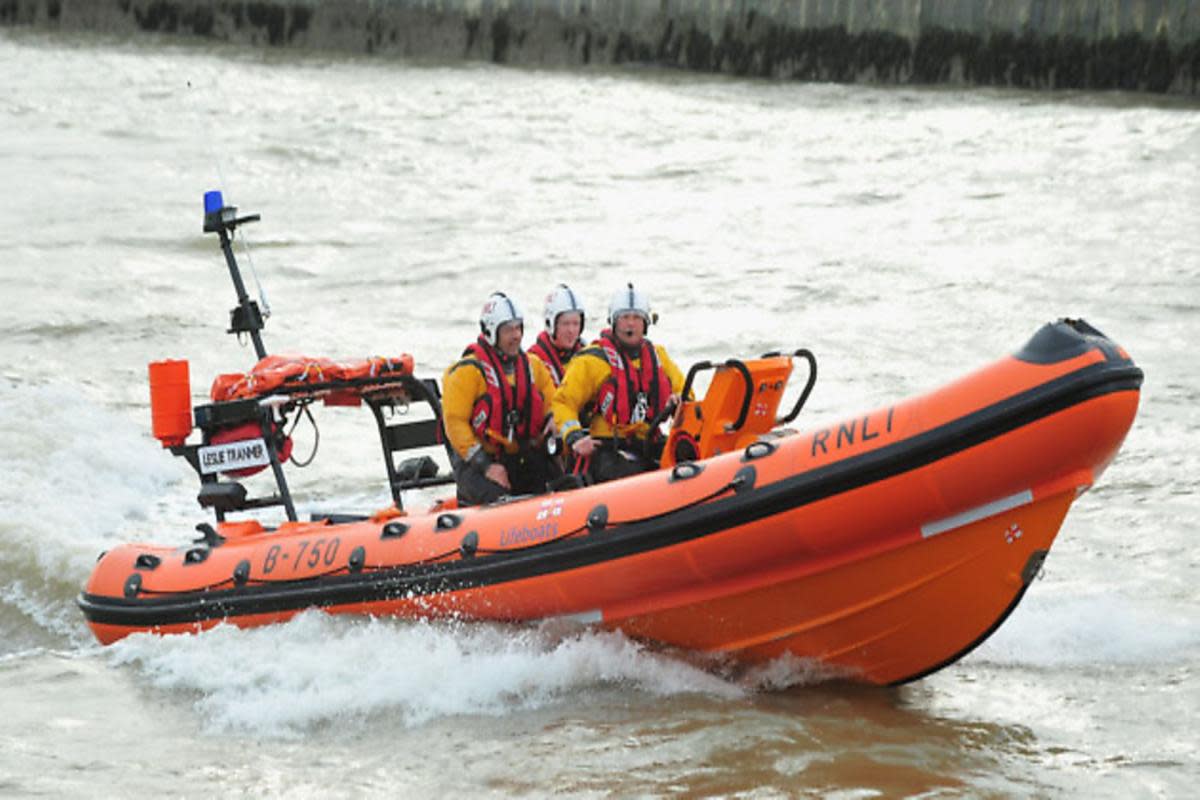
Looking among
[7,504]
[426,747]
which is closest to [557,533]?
[426,747]

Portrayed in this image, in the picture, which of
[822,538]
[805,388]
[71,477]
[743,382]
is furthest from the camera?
[71,477]

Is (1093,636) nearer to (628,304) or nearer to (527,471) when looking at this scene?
(628,304)

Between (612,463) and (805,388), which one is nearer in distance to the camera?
(805,388)

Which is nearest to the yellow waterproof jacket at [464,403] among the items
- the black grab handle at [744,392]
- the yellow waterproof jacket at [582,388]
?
the yellow waterproof jacket at [582,388]

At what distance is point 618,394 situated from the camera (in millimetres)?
6508

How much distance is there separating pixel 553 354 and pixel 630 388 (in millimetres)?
519

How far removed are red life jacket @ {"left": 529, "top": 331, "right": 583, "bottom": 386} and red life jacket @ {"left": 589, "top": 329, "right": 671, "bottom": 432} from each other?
1.14 ft

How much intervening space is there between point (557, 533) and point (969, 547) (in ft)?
4.51

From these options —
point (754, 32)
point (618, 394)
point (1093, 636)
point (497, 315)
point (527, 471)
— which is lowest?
A: point (1093, 636)

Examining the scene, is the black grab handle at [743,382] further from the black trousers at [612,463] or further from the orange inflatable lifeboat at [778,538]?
the black trousers at [612,463]

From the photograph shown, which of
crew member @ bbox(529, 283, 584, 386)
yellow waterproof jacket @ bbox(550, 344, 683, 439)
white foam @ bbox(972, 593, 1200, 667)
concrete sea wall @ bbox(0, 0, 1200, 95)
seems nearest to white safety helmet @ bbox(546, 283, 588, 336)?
crew member @ bbox(529, 283, 584, 386)

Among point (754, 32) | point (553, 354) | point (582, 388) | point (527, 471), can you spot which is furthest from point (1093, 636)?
point (754, 32)

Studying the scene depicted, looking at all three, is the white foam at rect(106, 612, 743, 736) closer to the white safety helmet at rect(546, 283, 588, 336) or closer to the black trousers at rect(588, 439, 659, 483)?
the black trousers at rect(588, 439, 659, 483)

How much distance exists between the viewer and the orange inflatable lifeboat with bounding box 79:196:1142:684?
5055 millimetres
